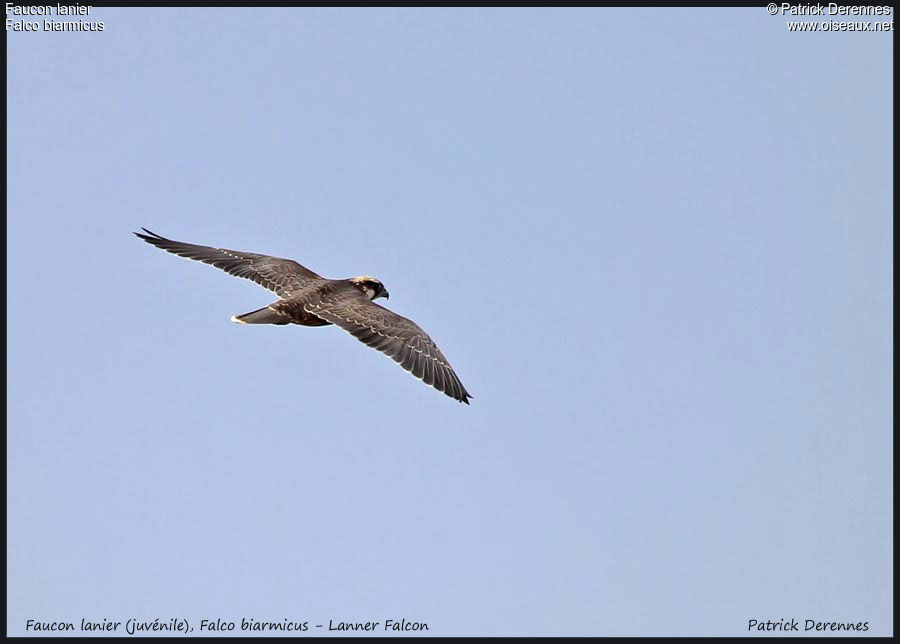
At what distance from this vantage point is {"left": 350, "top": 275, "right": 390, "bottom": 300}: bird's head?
2505cm

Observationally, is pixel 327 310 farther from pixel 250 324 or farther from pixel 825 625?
pixel 825 625

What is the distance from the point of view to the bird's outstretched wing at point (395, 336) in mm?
21938

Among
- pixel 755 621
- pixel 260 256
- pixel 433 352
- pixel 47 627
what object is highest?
pixel 260 256

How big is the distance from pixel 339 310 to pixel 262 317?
1.37 meters

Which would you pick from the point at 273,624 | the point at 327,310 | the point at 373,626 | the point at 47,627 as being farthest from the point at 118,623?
the point at 327,310

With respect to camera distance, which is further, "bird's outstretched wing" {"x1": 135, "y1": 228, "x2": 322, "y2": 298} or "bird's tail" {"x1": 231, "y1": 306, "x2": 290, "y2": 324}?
"bird's outstretched wing" {"x1": 135, "y1": 228, "x2": 322, "y2": 298}

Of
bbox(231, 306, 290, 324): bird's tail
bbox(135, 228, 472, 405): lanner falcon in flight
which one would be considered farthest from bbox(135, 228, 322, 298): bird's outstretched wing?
bbox(231, 306, 290, 324): bird's tail

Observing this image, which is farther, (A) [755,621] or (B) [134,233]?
(B) [134,233]

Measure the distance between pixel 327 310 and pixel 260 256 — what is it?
352 cm

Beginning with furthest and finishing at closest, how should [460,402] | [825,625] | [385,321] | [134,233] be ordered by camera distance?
[134,233] → [825,625] → [385,321] → [460,402]

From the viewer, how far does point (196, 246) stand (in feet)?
88.4

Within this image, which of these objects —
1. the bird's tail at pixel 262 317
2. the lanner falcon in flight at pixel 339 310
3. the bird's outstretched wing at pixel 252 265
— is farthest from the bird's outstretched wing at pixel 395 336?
the bird's outstretched wing at pixel 252 265

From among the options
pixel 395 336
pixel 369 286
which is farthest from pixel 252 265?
pixel 395 336

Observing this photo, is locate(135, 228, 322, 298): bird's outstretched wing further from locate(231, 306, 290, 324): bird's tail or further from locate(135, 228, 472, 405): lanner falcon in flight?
locate(231, 306, 290, 324): bird's tail
